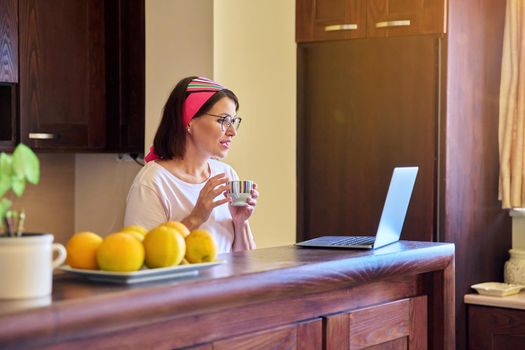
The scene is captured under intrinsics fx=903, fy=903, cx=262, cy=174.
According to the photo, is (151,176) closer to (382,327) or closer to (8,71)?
(382,327)

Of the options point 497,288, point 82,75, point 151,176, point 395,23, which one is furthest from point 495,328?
point 82,75

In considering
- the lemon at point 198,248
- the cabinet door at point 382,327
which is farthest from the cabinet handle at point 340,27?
the lemon at point 198,248

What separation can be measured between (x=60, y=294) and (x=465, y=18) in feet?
8.27

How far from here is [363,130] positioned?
143 inches

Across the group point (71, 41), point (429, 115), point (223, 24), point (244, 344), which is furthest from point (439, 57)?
point (244, 344)

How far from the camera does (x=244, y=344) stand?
6.03 ft

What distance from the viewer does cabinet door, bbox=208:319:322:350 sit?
1.82 meters

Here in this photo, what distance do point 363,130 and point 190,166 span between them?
1.02 meters

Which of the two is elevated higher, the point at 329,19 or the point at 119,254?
the point at 329,19

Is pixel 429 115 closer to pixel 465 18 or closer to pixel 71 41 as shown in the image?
pixel 465 18

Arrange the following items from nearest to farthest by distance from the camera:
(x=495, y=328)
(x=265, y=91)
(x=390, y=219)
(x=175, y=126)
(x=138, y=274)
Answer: (x=138, y=274) → (x=390, y=219) → (x=175, y=126) → (x=495, y=328) → (x=265, y=91)

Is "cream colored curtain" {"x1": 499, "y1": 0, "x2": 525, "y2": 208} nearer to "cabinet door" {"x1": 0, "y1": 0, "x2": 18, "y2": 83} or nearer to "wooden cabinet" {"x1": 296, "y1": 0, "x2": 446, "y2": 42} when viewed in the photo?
"wooden cabinet" {"x1": 296, "y1": 0, "x2": 446, "y2": 42}

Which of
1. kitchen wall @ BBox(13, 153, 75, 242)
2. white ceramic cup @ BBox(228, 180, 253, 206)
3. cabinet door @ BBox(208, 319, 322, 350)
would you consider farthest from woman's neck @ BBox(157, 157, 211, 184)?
kitchen wall @ BBox(13, 153, 75, 242)

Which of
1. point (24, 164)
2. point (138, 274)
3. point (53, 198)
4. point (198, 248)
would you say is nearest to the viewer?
point (24, 164)
